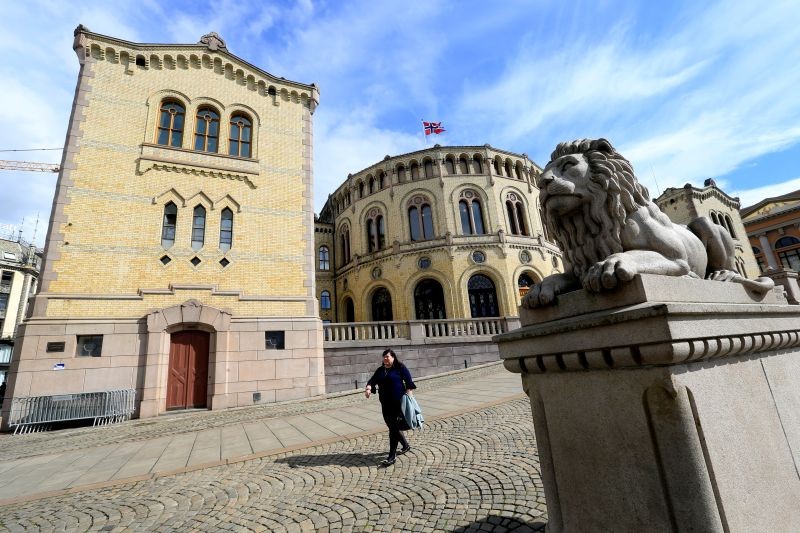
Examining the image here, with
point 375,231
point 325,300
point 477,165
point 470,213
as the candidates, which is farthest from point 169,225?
point 477,165

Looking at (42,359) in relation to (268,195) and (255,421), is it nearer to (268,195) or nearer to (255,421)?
(255,421)

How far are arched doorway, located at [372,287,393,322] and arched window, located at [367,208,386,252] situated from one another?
3392mm

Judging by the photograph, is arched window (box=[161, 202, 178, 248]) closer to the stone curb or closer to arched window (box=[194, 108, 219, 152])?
arched window (box=[194, 108, 219, 152])

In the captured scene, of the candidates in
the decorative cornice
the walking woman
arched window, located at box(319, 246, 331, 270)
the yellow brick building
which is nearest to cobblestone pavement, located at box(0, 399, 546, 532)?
the walking woman

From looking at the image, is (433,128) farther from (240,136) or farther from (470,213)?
(240,136)

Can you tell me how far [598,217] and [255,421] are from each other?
9.26 meters

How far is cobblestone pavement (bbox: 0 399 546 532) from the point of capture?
3.29 meters

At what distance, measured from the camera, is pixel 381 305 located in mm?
25906

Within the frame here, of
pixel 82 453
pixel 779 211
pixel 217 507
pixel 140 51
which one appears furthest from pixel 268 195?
pixel 779 211

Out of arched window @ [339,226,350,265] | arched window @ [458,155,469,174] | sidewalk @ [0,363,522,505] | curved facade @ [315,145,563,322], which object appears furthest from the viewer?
arched window @ [339,226,350,265]

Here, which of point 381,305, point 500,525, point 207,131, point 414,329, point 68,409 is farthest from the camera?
point 381,305

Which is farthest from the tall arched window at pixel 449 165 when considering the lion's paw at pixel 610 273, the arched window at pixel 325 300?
the lion's paw at pixel 610 273

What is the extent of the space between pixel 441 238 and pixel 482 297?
4967mm

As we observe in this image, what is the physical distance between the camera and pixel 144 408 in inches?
408
